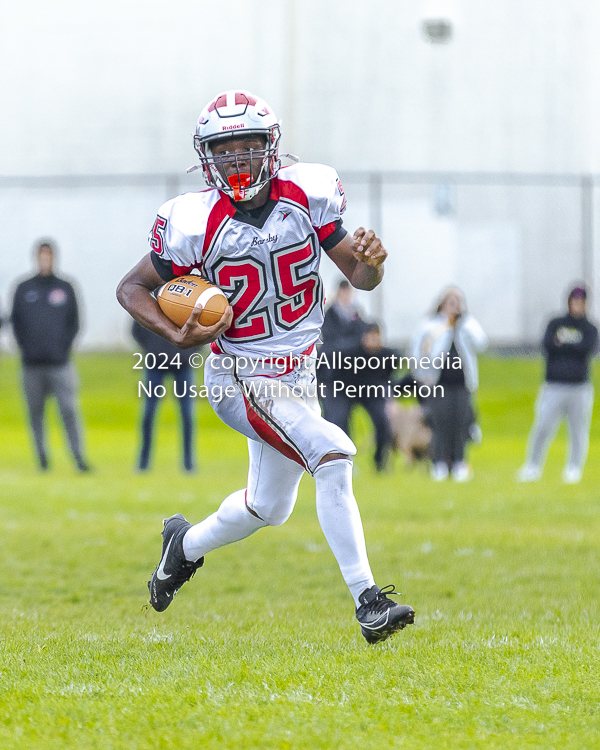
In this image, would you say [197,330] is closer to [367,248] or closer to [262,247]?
[262,247]

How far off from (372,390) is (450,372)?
0.77 metres

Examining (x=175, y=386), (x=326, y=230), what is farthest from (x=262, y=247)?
(x=175, y=386)

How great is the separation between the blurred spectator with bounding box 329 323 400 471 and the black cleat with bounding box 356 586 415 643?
19.5ft

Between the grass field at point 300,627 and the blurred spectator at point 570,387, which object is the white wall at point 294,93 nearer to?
the blurred spectator at point 570,387

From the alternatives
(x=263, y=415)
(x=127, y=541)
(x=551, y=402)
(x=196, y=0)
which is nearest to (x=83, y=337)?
(x=196, y=0)

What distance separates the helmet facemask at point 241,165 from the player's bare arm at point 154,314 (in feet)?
1.46

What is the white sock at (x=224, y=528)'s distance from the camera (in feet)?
13.9

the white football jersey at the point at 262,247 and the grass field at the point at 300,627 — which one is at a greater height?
the white football jersey at the point at 262,247

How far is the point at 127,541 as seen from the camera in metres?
6.66

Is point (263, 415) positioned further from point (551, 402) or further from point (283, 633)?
point (551, 402)

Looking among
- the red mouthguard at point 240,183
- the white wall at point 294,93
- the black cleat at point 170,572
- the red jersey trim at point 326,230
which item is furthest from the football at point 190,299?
the white wall at point 294,93

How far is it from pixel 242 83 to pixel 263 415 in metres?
16.4

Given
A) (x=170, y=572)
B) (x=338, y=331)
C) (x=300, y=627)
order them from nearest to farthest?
1. (x=300, y=627)
2. (x=170, y=572)
3. (x=338, y=331)

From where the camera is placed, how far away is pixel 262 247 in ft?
13.2
